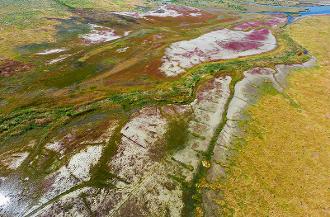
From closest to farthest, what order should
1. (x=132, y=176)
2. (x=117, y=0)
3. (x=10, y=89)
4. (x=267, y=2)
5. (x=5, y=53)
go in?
(x=132, y=176) → (x=10, y=89) → (x=5, y=53) → (x=117, y=0) → (x=267, y=2)

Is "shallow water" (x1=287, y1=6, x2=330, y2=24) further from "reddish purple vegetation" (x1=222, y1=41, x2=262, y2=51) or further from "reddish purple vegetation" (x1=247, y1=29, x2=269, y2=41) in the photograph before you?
"reddish purple vegetation" (x1=222, y1=41, x2=262, y2=51)

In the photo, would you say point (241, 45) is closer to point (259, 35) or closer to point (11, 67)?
point (259, 35)

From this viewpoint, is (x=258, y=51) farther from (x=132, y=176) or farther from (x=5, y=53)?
(x=5, y=53)

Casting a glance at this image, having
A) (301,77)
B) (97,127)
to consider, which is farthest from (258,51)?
(97,127)

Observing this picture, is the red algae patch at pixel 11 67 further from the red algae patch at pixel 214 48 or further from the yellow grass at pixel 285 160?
the yellow grass at pixel 285 160

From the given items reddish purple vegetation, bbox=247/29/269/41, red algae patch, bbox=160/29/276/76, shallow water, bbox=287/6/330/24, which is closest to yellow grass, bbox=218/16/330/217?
red algae patch, bbox=160/29/276/76

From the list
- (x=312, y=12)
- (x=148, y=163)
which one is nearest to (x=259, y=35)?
(x=312, y=12)

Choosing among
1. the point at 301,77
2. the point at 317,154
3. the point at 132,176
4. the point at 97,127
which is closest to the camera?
the point at 132,176
